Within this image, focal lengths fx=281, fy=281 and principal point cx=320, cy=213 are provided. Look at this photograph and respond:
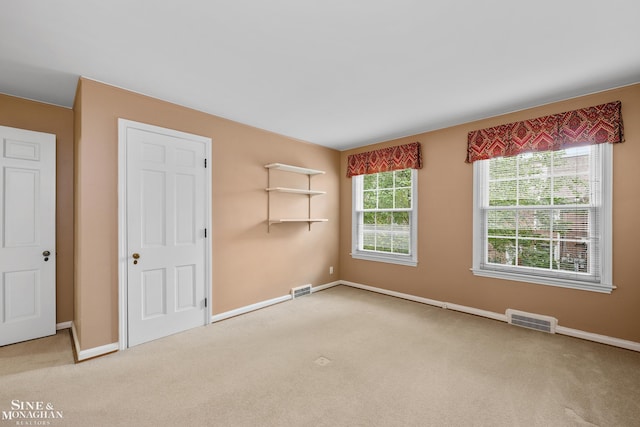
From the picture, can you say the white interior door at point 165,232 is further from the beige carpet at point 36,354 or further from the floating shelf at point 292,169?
the floating shelf at point 292,169

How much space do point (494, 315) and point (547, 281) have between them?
0.73 m

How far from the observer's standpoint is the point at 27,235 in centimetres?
292

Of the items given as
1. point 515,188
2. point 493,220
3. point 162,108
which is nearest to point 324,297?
point 493,220

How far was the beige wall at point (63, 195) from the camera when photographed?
311 centimetres

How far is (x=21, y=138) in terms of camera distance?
9.43 ft

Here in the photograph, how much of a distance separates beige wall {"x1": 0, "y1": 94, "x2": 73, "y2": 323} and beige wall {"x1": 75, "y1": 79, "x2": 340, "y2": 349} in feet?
1.34

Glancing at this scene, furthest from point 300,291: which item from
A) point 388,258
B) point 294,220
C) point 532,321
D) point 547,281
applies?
point 547,281

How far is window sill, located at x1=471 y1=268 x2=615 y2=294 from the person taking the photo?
2.83m

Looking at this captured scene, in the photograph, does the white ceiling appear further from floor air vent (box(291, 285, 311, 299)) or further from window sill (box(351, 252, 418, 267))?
floor air vent (box(291, 285, 311, 299))

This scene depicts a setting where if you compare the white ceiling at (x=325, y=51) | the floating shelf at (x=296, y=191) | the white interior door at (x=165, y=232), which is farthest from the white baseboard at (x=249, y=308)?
the white ceiling at (x=325, y=51)

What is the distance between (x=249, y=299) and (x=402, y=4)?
356 cm

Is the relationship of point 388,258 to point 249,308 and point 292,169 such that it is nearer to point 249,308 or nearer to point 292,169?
point 292,169

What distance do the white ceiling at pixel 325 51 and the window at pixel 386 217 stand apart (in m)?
1.49

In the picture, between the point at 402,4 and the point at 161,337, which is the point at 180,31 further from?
the point at 161,337
